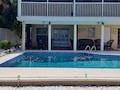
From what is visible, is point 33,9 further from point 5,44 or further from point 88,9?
point 88,9

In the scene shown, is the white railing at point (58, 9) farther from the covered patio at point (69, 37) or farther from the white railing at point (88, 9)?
the covered patio at point (69, 37)

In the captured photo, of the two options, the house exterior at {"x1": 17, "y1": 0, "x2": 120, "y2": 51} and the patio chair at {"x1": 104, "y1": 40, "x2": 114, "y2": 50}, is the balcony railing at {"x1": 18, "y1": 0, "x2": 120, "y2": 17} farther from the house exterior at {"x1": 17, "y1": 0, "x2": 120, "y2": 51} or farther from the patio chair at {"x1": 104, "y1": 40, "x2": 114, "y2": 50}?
the patio chair at {"x1": 104, "y1": 40, "x2": 114, "y2": 50}

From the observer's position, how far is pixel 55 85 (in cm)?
858

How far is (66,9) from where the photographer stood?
2238 cm

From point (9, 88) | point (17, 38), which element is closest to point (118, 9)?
point (17, 38)

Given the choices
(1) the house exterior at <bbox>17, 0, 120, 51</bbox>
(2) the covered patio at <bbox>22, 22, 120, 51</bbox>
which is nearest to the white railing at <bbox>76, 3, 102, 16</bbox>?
(1) the house exterior at <bbox>17, 0, 120, 51</bbox>

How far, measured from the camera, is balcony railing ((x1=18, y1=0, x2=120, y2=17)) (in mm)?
22266

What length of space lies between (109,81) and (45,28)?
1903cm

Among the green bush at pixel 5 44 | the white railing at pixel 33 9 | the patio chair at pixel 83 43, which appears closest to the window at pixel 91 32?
the patio chair at pixel 83 43

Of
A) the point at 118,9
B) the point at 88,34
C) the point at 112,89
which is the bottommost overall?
the point at 112,89

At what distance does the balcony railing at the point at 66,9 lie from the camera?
2227 centimetres

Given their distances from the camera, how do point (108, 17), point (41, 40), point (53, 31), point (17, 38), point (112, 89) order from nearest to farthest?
point (112, 89) < point (108, 17) < point (41, 40) < point (53, 31) < point (17, 38)

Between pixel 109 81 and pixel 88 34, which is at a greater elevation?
pixel 88 34

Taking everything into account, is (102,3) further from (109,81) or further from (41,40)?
(109,81)
